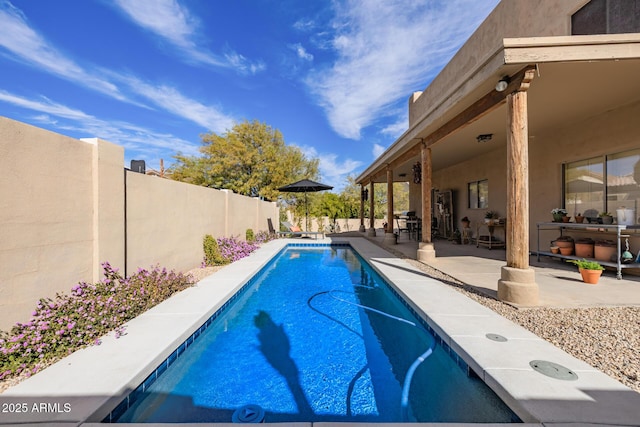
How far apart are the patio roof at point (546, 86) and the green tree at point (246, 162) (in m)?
15.4

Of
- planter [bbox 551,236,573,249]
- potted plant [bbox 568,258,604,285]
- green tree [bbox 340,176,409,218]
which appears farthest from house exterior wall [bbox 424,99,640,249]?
green tree [bbox 340,176,409,218]

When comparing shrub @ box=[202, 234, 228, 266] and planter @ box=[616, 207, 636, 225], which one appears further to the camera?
shrub @ box=[202, 234, 228, 266]

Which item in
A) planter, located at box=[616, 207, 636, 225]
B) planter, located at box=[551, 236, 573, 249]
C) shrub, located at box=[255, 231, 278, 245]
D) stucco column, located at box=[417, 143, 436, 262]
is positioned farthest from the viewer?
shrub, located at box=[255, 231, 278, 245]

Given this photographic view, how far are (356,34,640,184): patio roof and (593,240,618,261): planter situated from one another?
2639 mm

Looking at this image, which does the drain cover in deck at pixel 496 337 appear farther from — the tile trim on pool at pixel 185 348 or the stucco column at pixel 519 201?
the stucco column at pixel 519 201

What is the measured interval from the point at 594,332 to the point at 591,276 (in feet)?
7.16

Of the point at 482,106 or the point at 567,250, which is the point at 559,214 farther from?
the point at 482,106

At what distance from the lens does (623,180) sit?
17.9ft

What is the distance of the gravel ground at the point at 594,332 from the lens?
2387 millimetres

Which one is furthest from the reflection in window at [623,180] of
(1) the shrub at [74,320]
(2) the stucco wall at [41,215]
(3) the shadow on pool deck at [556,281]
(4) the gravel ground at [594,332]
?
(2) the stucco wall at [41,215]

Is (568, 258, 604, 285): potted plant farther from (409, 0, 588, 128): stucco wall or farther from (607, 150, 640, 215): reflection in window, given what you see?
(409, 0, 588, 128): stucco wall

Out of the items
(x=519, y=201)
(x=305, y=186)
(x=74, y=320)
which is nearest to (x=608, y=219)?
(x=519, y=201)

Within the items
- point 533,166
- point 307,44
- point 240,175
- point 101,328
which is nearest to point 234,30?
point 307,44

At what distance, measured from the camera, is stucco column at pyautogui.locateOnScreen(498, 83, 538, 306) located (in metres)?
3.72
